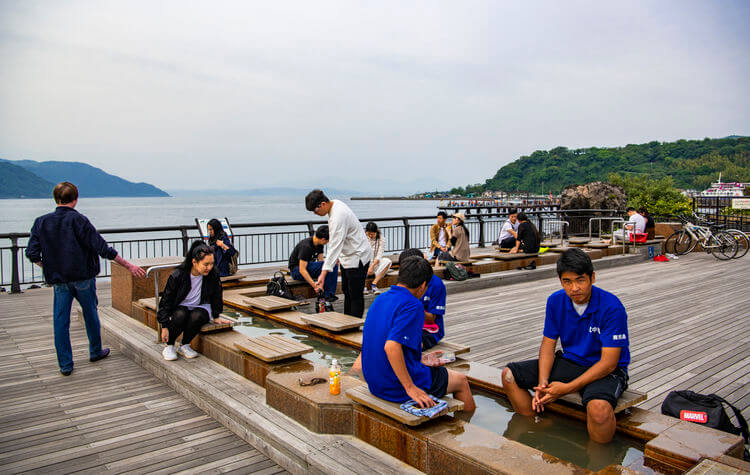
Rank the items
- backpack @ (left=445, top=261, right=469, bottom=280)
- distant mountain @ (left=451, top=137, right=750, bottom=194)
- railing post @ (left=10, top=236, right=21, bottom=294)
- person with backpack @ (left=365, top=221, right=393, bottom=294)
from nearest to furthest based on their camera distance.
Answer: person with backpack @ (left=365, top=221, right=393, bottom=294) < railing post @ (left=10, top=236, right=21, bottom=294) < backpack @ (left=445, top=261, right=469, bottom=280) < distant mountain @ (left=451, top=137, right=750, bottom=194)

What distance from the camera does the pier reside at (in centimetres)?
319

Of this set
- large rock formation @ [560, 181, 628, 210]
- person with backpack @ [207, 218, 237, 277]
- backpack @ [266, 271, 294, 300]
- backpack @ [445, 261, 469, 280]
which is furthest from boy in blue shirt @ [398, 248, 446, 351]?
large rock formation @ [560, 181, 628, 210]

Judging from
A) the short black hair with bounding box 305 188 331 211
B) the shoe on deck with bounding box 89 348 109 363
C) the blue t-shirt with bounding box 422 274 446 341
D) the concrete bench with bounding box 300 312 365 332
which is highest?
the short black hair with bounding box 305 188 331 211

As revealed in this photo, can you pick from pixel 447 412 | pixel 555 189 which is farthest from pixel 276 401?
pixel 555 189

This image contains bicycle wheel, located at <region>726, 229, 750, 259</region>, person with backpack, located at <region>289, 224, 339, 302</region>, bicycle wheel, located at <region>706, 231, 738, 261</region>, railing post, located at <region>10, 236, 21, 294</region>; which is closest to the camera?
person with backpack, located at <region>289, 224, 339, 302</region>

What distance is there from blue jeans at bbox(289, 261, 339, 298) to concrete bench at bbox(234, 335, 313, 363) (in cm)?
251

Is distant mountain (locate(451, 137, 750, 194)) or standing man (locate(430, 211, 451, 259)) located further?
distant mountain (locate(451, 137, 750, 194))

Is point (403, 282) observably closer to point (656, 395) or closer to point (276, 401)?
point (276, 401)

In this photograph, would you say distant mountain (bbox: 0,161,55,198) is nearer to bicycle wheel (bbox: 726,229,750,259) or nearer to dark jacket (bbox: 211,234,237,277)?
dark jacket (bbox: 211,234,237,277)

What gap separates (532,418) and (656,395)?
132 cm

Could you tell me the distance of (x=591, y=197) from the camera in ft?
Answer: 72.3

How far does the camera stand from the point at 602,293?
306 centimetres

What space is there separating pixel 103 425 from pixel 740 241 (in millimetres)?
16021

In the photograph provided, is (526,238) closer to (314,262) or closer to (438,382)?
(314,262)
